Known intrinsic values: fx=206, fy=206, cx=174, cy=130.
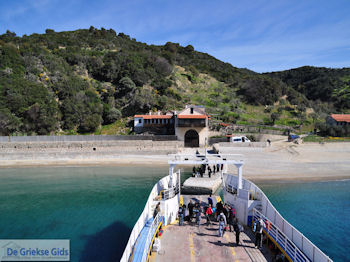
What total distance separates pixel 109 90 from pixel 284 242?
59.7 metres

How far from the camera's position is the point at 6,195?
2216 cm

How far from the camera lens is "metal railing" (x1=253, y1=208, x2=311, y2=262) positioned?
8.07 m

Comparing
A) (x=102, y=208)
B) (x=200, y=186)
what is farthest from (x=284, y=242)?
(x=102, y=208)

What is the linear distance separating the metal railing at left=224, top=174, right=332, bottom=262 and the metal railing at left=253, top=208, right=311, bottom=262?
0.65 ft

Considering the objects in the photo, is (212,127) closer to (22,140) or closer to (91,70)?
(22,140)

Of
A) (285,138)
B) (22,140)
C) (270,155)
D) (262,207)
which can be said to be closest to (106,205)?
(262,207)

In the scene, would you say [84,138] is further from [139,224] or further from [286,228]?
[286,228]

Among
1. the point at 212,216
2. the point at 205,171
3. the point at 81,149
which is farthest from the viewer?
the point at 81,149

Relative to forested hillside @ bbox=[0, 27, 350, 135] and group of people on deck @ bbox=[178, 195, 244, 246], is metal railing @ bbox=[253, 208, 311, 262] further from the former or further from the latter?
forested hillside @ bbox=[0, 27, 350, 135]

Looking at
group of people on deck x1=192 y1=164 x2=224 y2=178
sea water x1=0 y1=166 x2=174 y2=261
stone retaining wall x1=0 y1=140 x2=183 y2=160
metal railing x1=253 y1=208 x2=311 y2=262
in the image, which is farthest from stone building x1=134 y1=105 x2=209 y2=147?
metal railing x1=253 y1=208 x2=311 y2=262

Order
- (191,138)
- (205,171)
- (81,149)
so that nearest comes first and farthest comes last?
1. (205,171)
2. (81,149)
3. (191,138)

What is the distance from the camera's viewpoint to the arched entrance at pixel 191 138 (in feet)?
135

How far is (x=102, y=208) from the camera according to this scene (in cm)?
1817

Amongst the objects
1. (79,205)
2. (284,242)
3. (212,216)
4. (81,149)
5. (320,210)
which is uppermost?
(81,149)
